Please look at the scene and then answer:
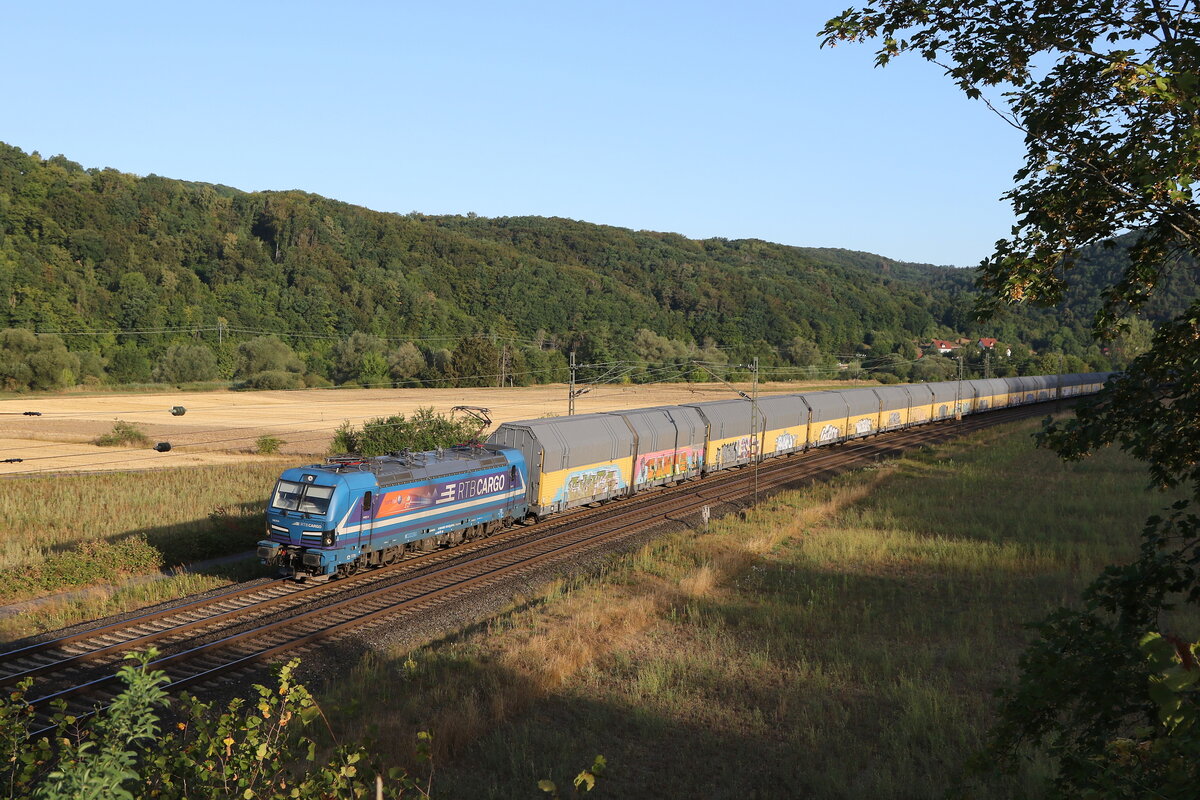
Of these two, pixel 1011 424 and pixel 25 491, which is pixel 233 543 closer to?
pixel 25 491

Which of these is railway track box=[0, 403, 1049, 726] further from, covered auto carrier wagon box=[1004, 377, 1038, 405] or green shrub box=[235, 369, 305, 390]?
green shrub box=[235, 369, 305, 390]

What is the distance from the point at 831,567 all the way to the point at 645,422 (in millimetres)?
12972

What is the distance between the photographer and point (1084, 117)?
7.45 metres

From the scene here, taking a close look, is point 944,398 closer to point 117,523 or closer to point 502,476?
point 502,476

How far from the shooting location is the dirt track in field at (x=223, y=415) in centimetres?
5419

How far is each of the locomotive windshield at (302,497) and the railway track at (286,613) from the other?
2.47 metres

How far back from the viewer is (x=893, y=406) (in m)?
65.4

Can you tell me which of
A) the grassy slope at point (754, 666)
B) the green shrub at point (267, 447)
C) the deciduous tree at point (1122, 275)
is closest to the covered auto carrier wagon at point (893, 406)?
the grassy slope at point (754, 666)

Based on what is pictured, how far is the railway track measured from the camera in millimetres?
17141

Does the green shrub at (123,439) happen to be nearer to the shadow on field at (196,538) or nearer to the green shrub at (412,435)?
the green shrub at (412,435)

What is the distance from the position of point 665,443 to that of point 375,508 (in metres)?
18.0

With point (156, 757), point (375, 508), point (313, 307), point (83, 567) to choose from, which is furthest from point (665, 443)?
point (313, 307)

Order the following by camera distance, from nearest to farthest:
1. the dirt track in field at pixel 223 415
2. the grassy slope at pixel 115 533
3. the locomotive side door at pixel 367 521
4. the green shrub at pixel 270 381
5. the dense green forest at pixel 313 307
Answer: the grassy slope at pixel 115 533 < the locomotive side door at pixel 367 521 < the dirt track in field at pixel 223 415 < the green shrub at pixel 270 381 < the dense green forest at pixel 313 307

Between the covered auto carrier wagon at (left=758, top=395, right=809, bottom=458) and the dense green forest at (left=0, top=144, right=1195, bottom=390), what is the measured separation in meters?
50.8
